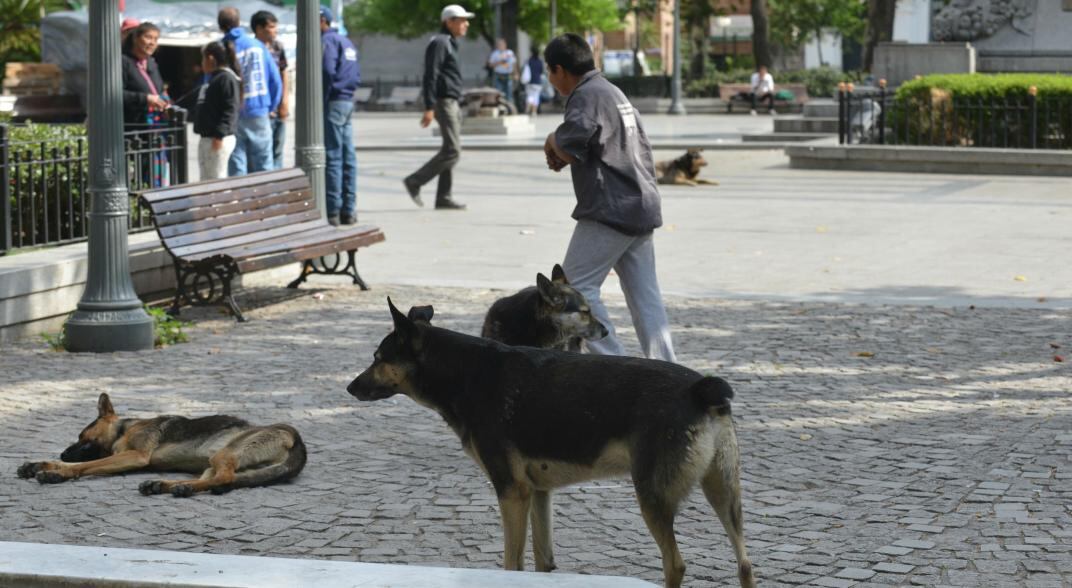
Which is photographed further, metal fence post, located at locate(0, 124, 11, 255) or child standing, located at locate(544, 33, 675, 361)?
metal fence post, located at locate(0, 124, 11, 255)

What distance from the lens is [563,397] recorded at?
15.6 feet

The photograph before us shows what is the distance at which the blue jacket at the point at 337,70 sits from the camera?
1452 centimetres

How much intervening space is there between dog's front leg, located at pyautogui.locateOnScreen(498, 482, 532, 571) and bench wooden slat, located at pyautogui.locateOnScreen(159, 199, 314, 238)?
5835 mm

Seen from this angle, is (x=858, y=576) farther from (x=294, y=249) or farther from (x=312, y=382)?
(x=294, y=249)

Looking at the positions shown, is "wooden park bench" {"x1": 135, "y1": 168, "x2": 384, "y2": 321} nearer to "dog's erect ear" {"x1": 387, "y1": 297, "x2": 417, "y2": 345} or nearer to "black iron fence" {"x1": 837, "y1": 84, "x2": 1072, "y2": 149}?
"dog's erect ear" {"x1": 387, "y1": 297, "x2": 417, "y2": 345}

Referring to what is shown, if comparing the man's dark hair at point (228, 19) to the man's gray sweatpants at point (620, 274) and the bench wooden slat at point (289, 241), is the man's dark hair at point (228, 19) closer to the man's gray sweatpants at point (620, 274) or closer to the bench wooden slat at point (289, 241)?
the bench wooden slat at point (289, 241)

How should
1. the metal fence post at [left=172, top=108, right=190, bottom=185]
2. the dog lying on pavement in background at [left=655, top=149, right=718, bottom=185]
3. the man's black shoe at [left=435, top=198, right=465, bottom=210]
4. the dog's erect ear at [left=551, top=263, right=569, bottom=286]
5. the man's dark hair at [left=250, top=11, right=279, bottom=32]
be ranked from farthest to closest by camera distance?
the dog lying on pavement in background at [left=655, top=149, right=718, bottom=185]
the man's black shoe at [left=435, top=198, right=465, bottom=210]
the man's dark hair at [left=250, top=11, right=279, bottom=32]
the metal fence post at [left=172, top=108, right=190, bottom=185]
the dog's erect ear at [left=551, top=263, right=569, bottom=286]

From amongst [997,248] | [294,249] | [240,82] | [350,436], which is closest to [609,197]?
[350,436]

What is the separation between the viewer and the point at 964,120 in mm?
21906

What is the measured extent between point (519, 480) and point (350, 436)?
2605 mm

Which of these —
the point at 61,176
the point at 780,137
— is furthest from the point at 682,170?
the point at 61,176

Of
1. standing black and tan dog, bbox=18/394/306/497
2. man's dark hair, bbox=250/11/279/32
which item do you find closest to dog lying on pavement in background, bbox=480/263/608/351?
standing black and tan dog, bbox=18/394/306/497

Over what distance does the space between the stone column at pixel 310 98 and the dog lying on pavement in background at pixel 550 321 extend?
5.63 metres

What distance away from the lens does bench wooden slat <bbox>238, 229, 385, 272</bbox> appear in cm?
1030
